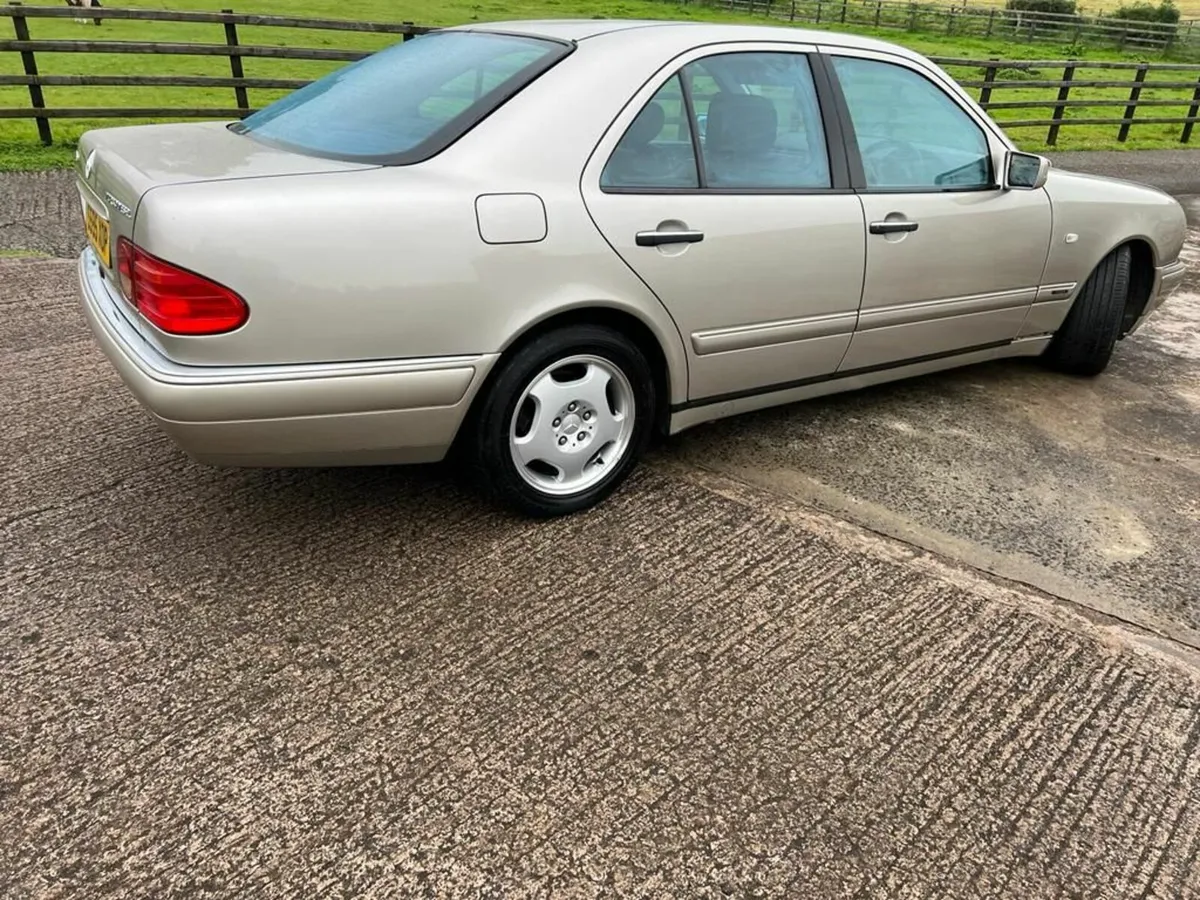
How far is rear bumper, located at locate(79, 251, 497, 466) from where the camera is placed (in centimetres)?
234

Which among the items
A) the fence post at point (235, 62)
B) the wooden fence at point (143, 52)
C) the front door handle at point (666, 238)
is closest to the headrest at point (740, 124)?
the front door handle at point (666, 238)

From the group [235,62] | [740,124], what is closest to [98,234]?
[740,124]

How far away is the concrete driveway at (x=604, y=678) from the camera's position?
1.88 m

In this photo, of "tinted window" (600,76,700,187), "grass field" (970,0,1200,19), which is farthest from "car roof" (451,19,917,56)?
"grass field" (970,0,1200,19)

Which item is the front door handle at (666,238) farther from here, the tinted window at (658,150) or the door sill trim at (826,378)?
the door sill trim at (826,378)

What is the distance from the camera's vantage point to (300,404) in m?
2.41

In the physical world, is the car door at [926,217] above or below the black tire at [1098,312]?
above

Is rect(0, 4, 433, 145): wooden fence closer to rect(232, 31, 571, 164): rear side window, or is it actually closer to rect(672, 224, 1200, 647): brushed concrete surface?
rect(232, 31, 571, 164): rear side window

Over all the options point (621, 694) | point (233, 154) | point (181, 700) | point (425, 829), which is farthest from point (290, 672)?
point (233, 154)

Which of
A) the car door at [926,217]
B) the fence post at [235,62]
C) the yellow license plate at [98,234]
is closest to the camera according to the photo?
the yellow license plate at [98,234]

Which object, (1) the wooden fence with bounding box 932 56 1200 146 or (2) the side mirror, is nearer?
(2) the side mirror

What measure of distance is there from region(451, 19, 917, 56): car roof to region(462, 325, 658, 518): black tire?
982 mm

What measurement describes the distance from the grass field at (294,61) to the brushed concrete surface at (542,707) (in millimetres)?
6872

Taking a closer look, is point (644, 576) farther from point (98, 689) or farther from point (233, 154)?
point (233, 154)
